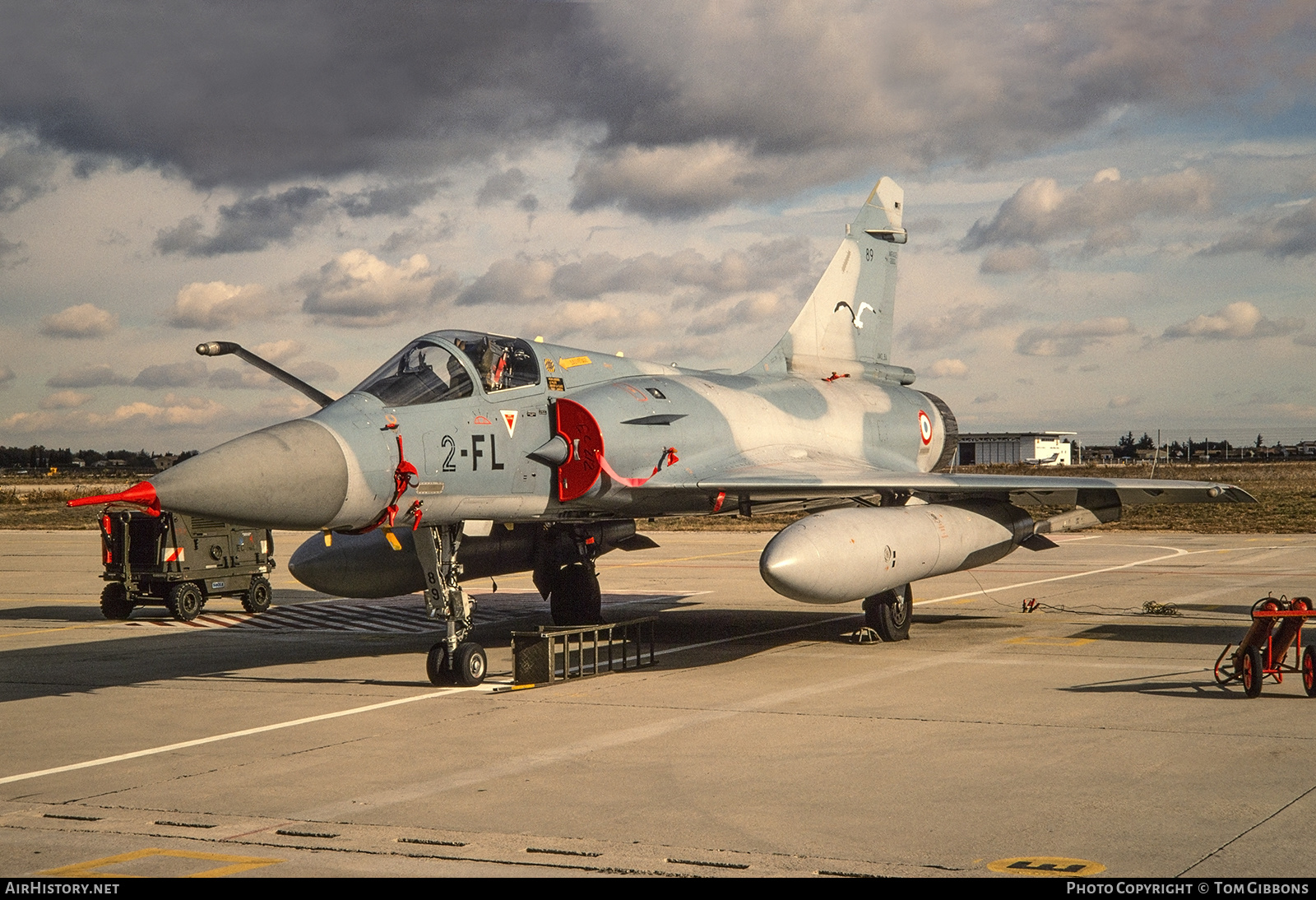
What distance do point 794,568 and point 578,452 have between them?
2.54 meters

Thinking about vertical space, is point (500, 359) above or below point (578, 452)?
above

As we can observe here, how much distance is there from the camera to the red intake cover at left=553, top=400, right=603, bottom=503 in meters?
12.0

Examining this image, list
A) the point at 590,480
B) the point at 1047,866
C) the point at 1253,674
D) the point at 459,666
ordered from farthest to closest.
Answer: the point at 590,480, the point at 459,666, the point at 1253,674, the point at 1047,866

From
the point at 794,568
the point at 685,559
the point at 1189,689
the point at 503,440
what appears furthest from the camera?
the point at 685,559

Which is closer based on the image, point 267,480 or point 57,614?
point 267,480

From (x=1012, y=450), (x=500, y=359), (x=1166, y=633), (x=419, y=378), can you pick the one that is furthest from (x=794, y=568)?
(x=1012, y=450)

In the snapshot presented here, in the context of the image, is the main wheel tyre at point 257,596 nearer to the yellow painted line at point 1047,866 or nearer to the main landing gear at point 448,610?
the main landing gear at point 448,610

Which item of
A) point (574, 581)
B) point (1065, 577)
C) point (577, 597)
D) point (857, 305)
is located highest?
point (857, 305)

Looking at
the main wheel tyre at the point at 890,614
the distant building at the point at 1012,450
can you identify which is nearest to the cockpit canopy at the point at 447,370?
the main wheel tyre at the point at 890,614

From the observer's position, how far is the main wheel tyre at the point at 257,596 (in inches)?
739

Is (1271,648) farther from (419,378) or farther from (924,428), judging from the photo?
(924,428)

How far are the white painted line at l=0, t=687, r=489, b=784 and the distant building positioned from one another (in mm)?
100852

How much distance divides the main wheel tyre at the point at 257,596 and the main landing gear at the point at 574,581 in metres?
6.08

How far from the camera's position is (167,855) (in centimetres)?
571
